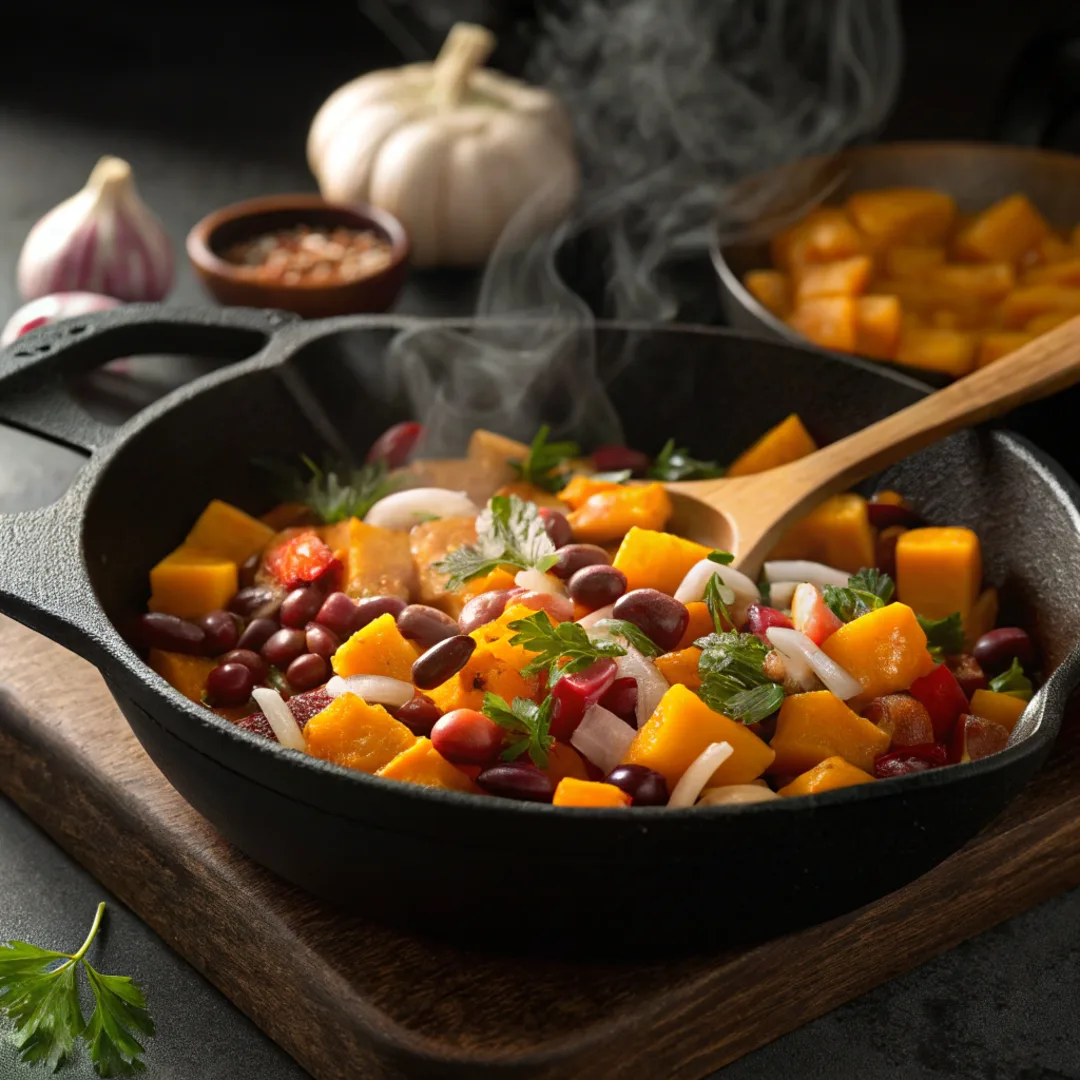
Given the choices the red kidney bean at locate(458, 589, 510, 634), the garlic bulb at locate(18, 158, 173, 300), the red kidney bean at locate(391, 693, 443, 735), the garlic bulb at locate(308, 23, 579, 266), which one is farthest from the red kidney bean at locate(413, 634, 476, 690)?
the garlic bulb at locate(308, 23, 579, 266)

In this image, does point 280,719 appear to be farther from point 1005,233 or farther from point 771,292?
point 1005,233

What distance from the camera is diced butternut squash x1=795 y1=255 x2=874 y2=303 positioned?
292 cm

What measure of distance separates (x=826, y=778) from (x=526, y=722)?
1.20 feet

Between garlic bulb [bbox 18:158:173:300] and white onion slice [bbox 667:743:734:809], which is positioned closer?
white onion slice [bbox 667:743:734:809]

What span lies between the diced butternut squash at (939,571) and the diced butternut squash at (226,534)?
1.05m

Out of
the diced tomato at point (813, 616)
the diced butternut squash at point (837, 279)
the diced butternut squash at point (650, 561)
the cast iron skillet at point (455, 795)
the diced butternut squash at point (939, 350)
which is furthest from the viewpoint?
the diced butternut squash at point (837, 279)

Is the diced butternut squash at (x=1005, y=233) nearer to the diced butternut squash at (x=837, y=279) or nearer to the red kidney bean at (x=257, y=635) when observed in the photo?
the diced butternut squash at (x=837, y=279)

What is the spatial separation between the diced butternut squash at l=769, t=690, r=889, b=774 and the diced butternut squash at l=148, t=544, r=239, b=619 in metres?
0.92

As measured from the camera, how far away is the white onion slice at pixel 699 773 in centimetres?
165

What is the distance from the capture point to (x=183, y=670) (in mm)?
2076

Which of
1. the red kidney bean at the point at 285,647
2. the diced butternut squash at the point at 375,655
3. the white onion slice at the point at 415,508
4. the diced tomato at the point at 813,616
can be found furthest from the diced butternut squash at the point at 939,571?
the red kidney bean at the point at 285,647

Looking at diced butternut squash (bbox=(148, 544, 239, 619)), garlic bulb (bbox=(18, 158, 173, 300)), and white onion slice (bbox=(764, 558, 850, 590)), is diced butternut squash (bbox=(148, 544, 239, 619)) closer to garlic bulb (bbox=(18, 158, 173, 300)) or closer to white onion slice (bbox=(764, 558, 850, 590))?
white onion slice (bbox=(764, 558, 850, 590))

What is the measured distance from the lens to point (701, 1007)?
1.69 m

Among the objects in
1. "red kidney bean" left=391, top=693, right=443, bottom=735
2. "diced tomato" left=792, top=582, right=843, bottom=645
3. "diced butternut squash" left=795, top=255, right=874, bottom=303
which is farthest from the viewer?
"diced butternut squash" left=795, top=255, right=874, bottom=303
